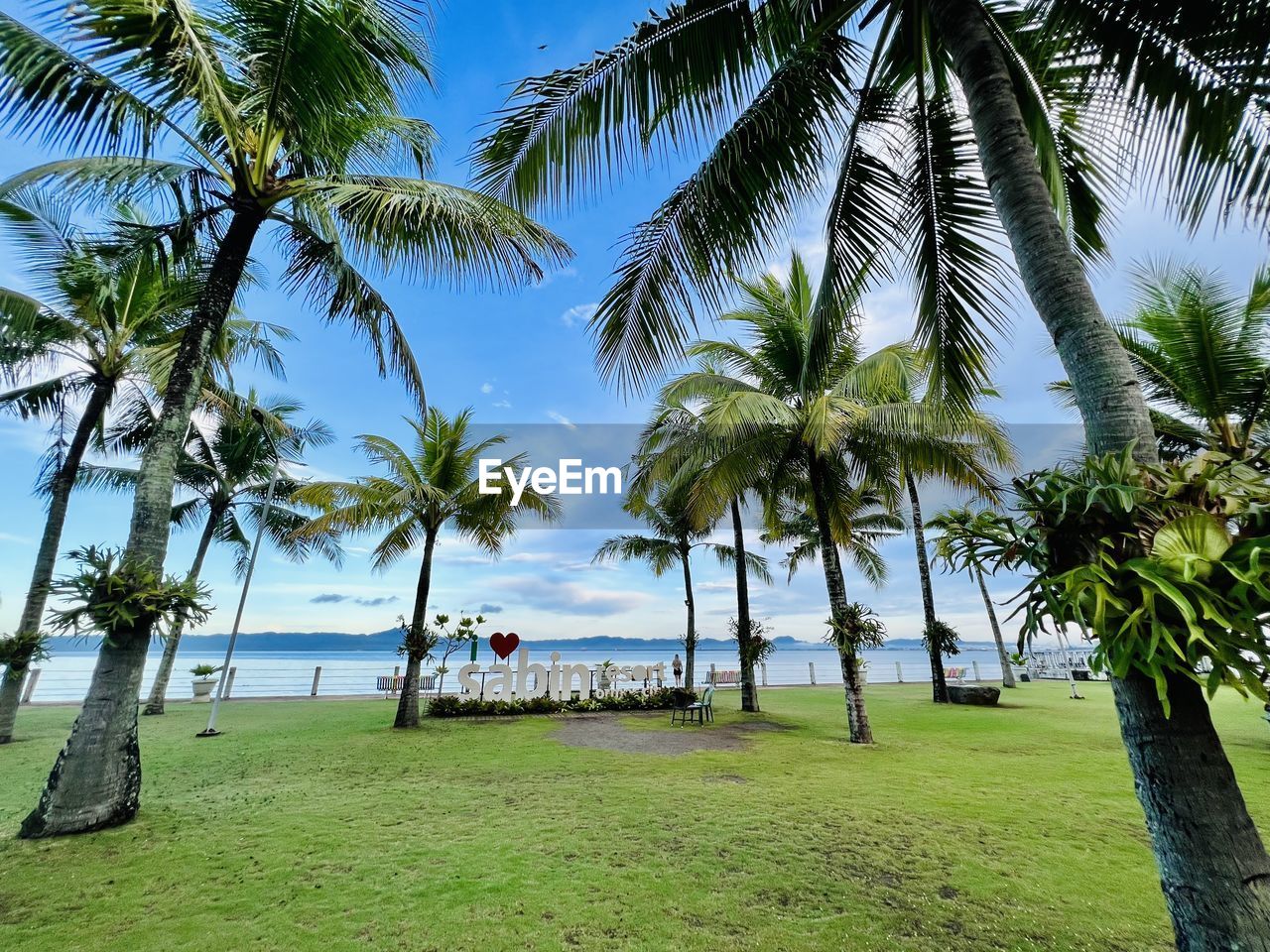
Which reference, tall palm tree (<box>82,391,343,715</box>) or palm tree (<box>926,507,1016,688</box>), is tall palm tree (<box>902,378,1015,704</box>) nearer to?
palm tree (<box>926,507,1016,688</box>)

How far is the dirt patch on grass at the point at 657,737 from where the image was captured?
877 centimetres

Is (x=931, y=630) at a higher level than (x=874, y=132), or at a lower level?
lower

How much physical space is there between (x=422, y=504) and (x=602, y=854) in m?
9.54

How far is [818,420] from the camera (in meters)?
8.48

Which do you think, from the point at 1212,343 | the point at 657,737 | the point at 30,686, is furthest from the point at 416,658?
the point at 1212,343

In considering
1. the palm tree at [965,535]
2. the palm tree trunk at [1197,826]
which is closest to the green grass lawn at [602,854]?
the palm tree trunk at [1197,826]

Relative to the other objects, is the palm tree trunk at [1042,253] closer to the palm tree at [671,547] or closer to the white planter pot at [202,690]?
the palm tree at [671,547]

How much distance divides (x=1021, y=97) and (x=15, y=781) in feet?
40.1

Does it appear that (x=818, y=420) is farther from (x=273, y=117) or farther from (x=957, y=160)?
(x=273, y=117)

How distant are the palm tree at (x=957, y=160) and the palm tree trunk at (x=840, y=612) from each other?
5.46 meters

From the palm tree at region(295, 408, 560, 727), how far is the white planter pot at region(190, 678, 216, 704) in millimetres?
8656

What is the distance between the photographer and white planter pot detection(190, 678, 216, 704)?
15898mm

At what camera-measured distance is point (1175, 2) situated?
2936mm

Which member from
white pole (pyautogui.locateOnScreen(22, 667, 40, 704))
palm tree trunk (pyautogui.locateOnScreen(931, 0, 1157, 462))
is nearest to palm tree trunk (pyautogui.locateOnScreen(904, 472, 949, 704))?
palm tree trunk (pyautogui.locateOnScreen(931, 0, 1157, 462))
